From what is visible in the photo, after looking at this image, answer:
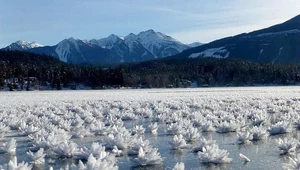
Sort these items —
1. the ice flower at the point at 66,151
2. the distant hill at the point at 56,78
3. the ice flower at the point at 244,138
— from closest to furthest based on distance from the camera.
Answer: the ice flower at the point at 66,151 < the ice flower at the point at 244,138 < the distant hill at the point at 56,78

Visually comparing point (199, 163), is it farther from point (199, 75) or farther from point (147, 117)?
point (199, 75)

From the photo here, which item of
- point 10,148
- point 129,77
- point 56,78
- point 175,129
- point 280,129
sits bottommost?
point 280,129

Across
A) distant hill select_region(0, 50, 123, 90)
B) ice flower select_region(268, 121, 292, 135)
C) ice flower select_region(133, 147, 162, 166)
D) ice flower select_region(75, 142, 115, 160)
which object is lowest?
ice flower select_region(268, 121, 292, 135)

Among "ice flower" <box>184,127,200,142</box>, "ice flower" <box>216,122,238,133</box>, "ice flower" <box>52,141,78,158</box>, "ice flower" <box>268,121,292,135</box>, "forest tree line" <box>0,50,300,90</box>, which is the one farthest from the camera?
"forest tree line" <box>0,50,300,90</box>

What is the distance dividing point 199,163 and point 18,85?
9097 cm

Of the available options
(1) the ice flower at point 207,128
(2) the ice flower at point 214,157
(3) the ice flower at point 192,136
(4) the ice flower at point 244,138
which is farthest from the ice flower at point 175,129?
(2) the ice flower at point 214,157

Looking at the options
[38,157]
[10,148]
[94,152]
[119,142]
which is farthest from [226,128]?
[10,148]

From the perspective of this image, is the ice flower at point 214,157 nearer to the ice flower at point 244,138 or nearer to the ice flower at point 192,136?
the ice flower at point 244,138

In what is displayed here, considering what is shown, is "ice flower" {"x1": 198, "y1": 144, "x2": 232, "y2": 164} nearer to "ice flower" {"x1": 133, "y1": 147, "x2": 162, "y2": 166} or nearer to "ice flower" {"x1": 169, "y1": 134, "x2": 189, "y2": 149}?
"ice flower" {"x1": 133, "y1": 147, "x2": 162, "y2": 166}

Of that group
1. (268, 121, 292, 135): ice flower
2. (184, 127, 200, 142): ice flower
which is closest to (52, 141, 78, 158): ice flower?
(184, 127, 200, 142): ice flower

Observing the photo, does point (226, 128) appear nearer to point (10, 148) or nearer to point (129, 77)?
point (10, 148)

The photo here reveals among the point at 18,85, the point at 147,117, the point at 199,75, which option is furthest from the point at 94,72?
the point at 147,117

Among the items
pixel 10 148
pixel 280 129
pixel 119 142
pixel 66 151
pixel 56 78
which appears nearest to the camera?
pixel 66 151

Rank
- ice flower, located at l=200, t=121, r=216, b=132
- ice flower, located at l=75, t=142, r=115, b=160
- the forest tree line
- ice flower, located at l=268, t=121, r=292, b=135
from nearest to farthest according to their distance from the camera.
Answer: ice flower, located at l=75, t=142, r=115, b=160
ice flower, located at l=268, t=121, r=292, b=135
ice flower, located at l=200, t=121, r=216, b=132
the forest tree line
